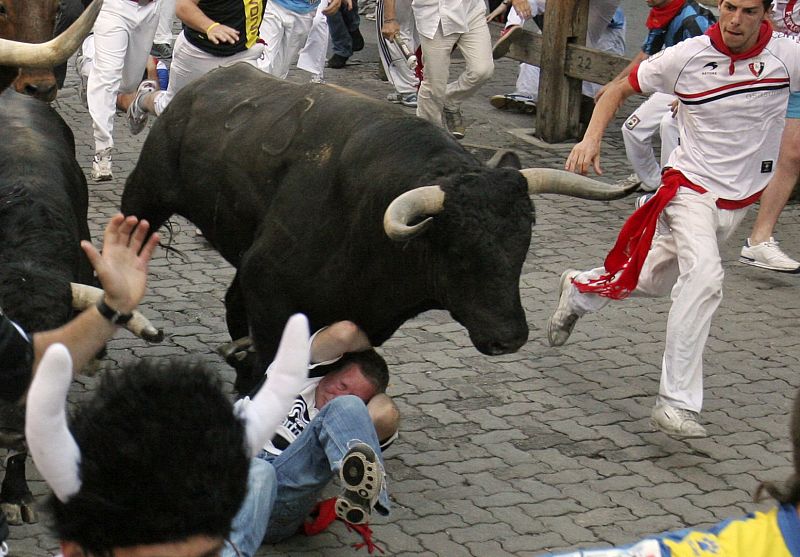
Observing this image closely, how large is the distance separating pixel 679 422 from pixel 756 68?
189 cm

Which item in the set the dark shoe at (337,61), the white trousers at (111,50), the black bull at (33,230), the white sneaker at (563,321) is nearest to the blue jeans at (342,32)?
the dark shoe at (337,61)

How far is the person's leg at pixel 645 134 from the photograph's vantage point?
391 inches

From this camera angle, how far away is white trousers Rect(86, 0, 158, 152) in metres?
10.4

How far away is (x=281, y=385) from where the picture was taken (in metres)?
2.64

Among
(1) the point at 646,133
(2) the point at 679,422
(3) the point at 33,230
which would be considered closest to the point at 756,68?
(2) the point at 679,422

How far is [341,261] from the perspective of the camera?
5.79 meters

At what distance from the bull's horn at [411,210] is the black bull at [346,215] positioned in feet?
0.07

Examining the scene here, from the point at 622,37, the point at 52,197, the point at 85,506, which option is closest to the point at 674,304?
the point at 52,197

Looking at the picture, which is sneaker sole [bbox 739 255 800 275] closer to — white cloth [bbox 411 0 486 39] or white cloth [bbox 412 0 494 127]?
white cloth [bbox 412 0 494 127]

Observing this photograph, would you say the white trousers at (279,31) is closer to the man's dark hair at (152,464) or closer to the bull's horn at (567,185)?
the bull's horn at (567,185)

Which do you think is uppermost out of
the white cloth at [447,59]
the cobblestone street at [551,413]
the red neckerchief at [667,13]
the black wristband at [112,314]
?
the black wristband at [112,314]

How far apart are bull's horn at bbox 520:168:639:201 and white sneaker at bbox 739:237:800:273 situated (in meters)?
3.31

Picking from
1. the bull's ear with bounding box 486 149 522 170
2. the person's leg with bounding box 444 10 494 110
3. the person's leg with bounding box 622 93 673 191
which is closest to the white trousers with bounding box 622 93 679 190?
the person's leg with bounding box 622 93 673 191

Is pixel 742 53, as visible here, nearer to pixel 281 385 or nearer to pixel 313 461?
pixel 313 461
